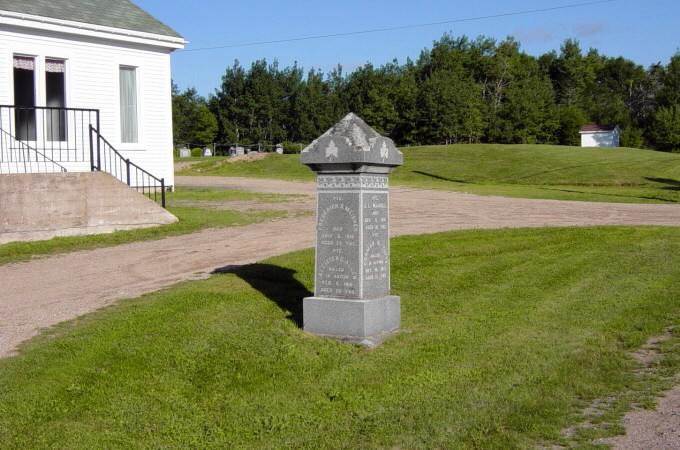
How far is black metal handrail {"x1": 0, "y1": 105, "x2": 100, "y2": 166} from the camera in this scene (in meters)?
Result: 18.5

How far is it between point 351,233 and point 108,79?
49.3 feet

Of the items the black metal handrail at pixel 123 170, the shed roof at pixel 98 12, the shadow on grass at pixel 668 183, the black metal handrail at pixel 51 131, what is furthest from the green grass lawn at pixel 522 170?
the black metal handrail at pixel 51 131

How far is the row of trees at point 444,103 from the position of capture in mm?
71125

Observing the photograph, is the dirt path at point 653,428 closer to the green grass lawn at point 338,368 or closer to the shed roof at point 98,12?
the green grass lawn at point 338,368

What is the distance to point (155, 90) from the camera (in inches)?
869

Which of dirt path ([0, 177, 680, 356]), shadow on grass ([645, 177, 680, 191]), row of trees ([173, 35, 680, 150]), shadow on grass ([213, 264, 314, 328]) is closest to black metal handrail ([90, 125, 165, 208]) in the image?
dirt path ([0, 177, 680, 356])

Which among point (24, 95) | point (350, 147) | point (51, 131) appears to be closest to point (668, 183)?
point (51, 131)

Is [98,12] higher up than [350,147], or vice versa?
[98,12]

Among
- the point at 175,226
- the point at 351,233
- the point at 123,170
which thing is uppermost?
the point at 123,170

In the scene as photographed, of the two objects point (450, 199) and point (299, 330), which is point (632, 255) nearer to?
point (299, 330)

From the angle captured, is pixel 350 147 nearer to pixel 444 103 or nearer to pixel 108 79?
pixel 108 79

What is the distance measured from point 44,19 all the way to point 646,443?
57.4 feet

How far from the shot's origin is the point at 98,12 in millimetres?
21125

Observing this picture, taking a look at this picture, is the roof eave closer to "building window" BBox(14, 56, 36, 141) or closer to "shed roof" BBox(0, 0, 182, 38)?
"shed roof" BBox(0, 0, 182, 38)
